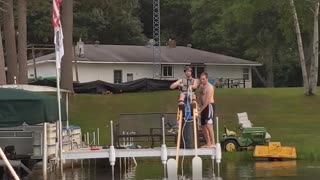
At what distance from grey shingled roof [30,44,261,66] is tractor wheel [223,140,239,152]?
32537mm

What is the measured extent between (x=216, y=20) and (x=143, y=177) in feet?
178

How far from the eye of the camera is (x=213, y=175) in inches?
782

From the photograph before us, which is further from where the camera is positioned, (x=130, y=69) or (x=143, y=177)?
(x=130, y=69)

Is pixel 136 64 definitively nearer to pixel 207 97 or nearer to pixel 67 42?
pixel 67 42

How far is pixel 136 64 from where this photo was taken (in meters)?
62.1

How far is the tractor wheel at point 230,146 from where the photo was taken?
90.1 feet

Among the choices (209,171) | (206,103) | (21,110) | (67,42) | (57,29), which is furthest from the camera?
(67,42)

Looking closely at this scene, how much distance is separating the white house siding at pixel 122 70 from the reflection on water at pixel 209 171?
33.5m

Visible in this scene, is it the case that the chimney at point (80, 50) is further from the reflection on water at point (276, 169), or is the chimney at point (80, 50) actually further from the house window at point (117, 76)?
the reflection on water at point (276, 169)

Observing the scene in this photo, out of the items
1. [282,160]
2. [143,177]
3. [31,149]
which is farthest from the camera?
[282,160]

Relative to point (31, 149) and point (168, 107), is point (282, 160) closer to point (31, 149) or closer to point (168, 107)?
point (31, 149)

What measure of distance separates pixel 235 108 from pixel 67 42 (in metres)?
10.00

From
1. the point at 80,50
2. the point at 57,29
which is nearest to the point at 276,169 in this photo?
the point at 57,29

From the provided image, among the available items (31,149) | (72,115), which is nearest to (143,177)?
(31,149)
